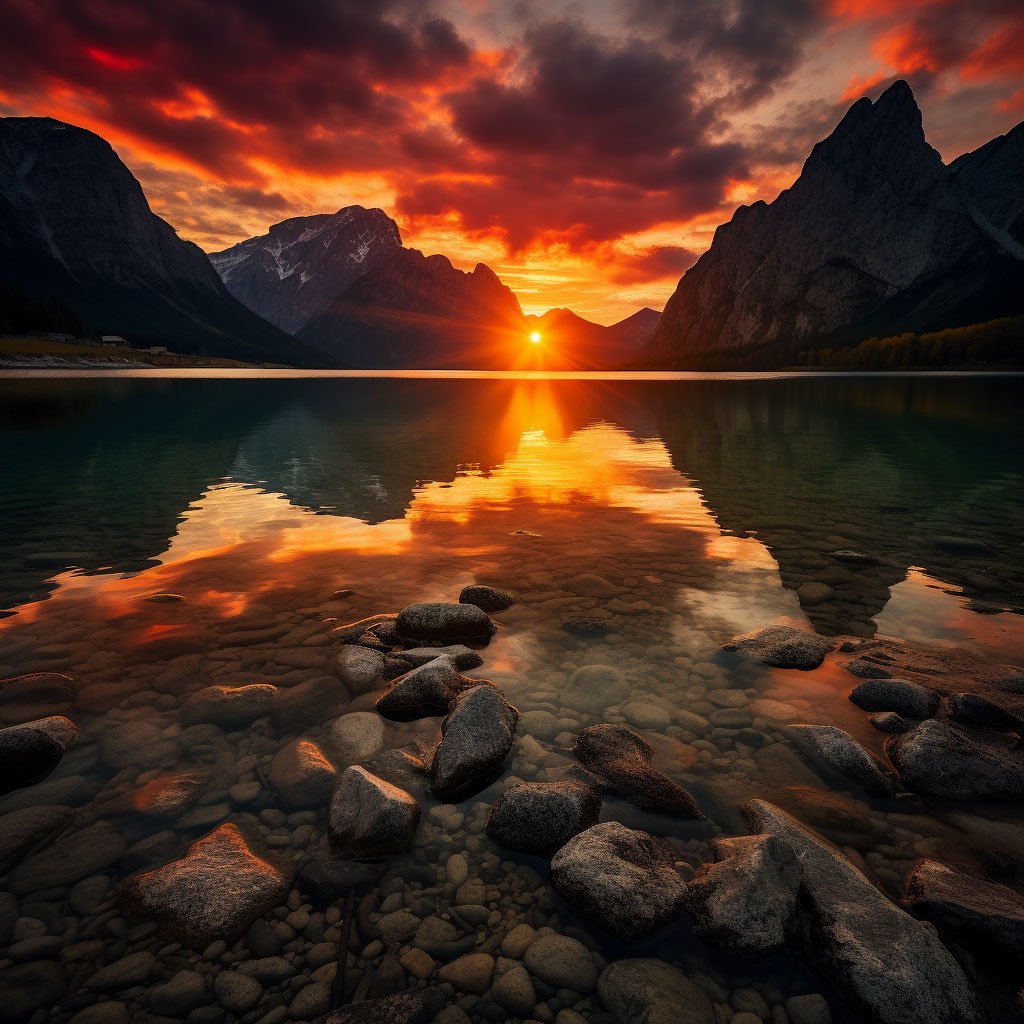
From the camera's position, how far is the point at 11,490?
75.7 ft

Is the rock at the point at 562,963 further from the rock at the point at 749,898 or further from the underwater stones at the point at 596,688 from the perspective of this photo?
the underwater stones at the point at 596,688

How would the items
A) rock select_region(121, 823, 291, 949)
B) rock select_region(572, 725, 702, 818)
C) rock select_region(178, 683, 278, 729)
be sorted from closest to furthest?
1. rock select_region(121, 823, 291, 949)
2. rock select_region(572, 725, 702, 818)
3. rock select_region(178, 683, 278, 729)

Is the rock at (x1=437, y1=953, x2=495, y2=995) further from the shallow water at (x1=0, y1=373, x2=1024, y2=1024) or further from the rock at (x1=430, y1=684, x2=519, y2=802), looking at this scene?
the rock at (x1=430, y1=684, x2=519, y2=802)

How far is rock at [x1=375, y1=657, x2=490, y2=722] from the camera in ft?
26.6

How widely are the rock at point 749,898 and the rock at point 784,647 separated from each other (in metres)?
4.53

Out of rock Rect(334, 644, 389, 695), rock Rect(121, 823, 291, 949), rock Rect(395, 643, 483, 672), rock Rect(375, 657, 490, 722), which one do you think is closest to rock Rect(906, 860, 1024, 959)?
rock Rect(375, 657, 490, 722)

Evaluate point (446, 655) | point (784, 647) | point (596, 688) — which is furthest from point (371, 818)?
point (784, 647)

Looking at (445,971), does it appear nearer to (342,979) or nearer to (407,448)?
(342,979)

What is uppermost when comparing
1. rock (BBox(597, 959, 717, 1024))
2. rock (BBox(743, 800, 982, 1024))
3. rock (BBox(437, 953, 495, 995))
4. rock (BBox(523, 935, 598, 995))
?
A: rock (BBox(743, 800, 982, 1024))

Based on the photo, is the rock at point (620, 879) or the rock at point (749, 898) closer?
the rock at point (749, 898)

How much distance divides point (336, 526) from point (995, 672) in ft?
52.9

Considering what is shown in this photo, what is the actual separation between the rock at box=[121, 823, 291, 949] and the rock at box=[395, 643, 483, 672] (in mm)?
4090

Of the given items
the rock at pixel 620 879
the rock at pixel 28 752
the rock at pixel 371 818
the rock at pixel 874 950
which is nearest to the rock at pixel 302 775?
the rock at pixel 371 818

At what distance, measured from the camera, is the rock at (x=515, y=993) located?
427 centimetres
